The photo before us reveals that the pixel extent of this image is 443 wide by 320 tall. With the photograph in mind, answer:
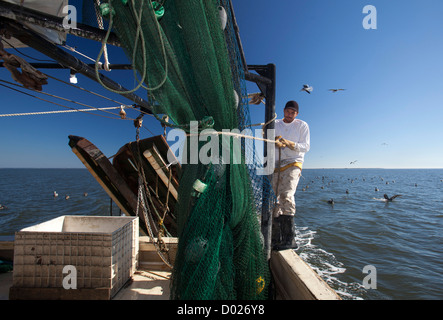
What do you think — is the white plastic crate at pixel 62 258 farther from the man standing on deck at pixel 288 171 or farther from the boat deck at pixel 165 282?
the man standing on deck at pixel 288 171

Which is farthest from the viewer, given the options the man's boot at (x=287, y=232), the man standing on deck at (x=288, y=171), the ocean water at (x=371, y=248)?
the ocean water at (x=371, y=248)

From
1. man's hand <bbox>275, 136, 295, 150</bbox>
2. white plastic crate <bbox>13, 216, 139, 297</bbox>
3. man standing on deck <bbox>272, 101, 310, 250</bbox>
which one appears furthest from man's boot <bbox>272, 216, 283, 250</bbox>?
white plastic crate <bbox>13, 216, 139, 297</bbox>

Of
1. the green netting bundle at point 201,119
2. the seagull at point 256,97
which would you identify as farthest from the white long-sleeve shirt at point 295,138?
the green netting bundle at point 201,119

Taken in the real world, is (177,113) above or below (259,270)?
above

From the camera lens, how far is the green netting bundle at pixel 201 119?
5.62 feet

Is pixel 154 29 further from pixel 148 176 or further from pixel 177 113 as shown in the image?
pixel 148 176

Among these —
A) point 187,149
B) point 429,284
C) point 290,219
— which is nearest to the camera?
point 187,149

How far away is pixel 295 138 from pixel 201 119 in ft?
6.68

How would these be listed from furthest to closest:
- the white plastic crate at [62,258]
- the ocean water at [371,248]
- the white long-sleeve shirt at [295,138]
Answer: the ocean water at [371,248]
the white long-sleeve shirt at [295,138]
the white plastic crate at [62,258]

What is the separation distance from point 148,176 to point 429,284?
10.5 m

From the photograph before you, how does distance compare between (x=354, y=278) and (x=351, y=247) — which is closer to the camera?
(x=354, y=278)

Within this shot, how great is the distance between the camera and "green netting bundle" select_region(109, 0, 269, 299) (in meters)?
1.71
